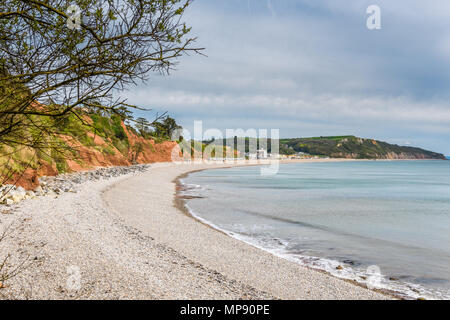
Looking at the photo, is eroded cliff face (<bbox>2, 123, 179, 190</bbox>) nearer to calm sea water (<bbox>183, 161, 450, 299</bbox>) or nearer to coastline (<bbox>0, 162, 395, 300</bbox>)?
coastline (<bbox>0, 162, 395, 300</bbox>)

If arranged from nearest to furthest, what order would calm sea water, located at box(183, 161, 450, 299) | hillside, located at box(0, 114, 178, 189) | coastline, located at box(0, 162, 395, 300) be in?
hillside, located at box(0, 114, 178, 189)
coastline, located at box(0, 162, 395, 300)
calm sea water, located at box(183, 161, 450, 299)

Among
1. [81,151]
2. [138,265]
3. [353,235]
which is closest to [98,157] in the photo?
[353,235]

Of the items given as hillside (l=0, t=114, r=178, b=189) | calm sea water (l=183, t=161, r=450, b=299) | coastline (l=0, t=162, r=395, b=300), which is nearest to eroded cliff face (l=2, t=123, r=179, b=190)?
hillside (l=0, t=114, r=178, b=189)

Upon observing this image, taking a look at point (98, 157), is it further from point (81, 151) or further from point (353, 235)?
point (81, 151)

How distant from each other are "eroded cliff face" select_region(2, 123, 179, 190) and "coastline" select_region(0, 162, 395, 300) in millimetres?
1714

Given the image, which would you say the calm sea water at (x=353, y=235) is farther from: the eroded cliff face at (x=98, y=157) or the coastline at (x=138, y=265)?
the eroded cliff face at (x=98, y=157)

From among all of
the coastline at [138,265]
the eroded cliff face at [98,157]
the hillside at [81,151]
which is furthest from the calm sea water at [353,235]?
the eroded cliff face at [98,157]

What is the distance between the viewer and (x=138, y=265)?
6730 millimetres

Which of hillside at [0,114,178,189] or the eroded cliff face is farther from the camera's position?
the eroded cliff face

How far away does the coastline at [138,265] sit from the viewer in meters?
5.49

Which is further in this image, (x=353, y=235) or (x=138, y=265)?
(x=353, y=235)

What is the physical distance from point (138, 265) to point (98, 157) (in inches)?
1353

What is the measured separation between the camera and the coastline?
18.0 feet

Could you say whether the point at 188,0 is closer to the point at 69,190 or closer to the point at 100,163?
the point at 69,190
